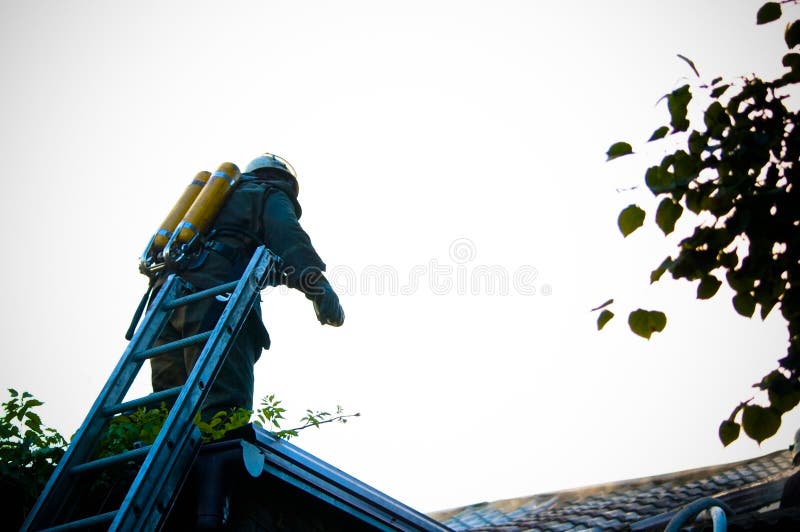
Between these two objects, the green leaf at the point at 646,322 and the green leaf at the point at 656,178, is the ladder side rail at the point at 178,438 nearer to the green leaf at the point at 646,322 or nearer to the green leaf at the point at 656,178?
the green leaf at the point at 646,322

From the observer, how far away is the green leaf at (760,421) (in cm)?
304

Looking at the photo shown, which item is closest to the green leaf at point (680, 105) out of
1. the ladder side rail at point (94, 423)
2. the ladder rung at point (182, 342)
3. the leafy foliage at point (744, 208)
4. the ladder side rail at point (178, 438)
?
the leafy foliage at point (744, 208)

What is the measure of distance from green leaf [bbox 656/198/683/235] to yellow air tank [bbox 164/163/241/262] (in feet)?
10.1

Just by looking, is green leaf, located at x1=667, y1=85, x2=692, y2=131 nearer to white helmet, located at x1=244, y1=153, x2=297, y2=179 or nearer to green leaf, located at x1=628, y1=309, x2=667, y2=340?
green leaf, located at x1=628, y1=309, x2=667, y2=340

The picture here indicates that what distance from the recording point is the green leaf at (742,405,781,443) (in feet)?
9.99

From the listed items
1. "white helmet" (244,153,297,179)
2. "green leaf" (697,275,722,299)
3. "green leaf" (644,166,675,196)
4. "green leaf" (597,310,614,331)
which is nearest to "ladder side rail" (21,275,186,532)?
"white helmet" (244,153,297,179)

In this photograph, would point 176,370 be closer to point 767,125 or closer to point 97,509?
point 97,509

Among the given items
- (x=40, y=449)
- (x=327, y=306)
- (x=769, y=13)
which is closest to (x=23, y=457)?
(x=40, y=449)

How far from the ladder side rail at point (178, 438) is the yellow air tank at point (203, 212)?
A: 984 mm

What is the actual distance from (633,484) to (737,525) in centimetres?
436

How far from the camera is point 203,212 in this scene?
5.28 meters

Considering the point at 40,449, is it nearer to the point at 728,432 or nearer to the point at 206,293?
the point at 206,293

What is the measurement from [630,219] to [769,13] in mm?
1109

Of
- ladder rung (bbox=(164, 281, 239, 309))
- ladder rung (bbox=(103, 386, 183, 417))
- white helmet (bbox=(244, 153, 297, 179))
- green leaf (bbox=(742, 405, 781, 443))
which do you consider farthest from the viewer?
white helmet (bbox=(244, 153, 297, 179))
